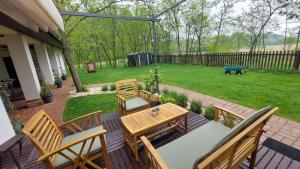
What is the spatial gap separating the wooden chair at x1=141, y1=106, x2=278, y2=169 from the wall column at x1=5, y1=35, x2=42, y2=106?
5.17 metres

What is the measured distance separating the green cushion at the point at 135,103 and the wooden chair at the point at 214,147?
152 cm

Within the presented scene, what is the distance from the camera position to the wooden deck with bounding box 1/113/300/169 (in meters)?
1.96

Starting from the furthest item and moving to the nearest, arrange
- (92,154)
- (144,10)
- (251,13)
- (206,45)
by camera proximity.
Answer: (206,45) → (144,10) → (251,13) → (92,154)

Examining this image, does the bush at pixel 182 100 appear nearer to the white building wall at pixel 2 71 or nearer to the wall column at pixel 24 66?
the wall column at pixel 24 66

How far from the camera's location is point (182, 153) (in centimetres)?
169

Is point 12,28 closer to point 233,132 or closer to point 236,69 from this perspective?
point 233,132

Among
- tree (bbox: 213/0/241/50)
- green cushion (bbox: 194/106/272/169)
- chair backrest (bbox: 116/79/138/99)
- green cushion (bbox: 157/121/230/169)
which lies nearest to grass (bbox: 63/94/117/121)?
chair backrest (bbox: 116/79/138/99)

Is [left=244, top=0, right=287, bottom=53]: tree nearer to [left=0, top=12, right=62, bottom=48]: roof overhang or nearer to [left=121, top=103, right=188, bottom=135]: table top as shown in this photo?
[left=121, top=103, right=188, bottom=135]: table top

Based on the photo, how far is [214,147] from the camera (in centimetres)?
117

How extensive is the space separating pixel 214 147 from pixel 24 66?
6005mm

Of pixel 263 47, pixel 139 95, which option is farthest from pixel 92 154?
pixel 263 47

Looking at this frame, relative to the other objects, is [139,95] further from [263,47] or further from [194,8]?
[263,47]

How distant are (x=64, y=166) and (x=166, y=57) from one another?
47.4ft

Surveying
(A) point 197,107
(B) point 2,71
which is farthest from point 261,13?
(B) point 2,71
